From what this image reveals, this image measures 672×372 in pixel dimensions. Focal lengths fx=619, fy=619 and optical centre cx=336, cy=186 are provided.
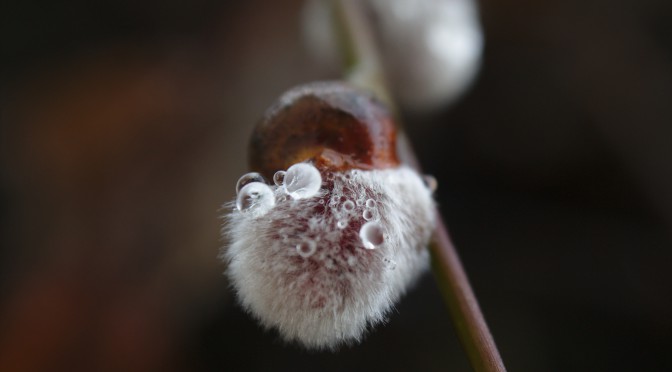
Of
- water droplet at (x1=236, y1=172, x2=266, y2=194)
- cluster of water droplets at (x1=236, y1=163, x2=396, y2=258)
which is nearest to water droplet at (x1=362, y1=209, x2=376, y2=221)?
cluster of water droplets at (x1=236, y1=163, x2=396, y2=258)

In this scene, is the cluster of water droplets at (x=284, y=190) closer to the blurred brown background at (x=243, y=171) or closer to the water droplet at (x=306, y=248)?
the water droplet at (x=306, y=248)

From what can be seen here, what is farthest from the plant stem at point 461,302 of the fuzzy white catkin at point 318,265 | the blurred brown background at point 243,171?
the blurred brown background at point 243,171

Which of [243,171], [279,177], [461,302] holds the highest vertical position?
[243,171]

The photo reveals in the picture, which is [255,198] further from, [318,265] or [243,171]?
[243,171]

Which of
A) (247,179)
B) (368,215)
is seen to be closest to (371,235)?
(368,215)

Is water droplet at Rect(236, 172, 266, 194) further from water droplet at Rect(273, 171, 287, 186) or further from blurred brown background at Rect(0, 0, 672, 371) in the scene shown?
blurred brown background at Rect(0, 0, 672, 371)

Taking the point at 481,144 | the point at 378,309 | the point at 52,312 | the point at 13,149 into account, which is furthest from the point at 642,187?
the point at 13,149
